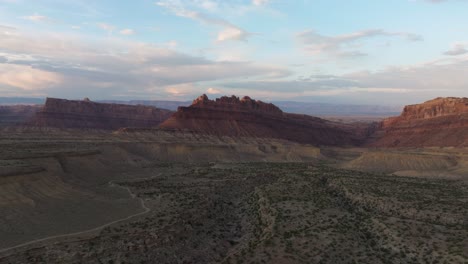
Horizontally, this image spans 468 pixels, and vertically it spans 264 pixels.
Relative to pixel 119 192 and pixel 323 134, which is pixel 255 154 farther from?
pixel 119 192

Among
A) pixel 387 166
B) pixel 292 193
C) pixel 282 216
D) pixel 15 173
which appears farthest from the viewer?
pixel 387 166

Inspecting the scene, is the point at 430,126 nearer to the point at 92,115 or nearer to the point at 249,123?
the point at 249,123

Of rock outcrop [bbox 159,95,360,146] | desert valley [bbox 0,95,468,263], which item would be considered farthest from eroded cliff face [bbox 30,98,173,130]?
desert valley [bbox 0,95,468,263]

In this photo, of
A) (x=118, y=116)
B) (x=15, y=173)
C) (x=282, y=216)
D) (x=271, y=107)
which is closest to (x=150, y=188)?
(x=15, y=173)

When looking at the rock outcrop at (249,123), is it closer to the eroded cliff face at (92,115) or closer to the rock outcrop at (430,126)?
the rock outcrop at (430,126)

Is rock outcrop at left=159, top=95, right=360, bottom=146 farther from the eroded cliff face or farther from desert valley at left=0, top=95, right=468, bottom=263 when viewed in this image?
the eroded cliff face

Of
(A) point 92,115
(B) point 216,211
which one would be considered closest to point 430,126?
(B) point 216,211

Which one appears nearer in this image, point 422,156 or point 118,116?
point 422,156
